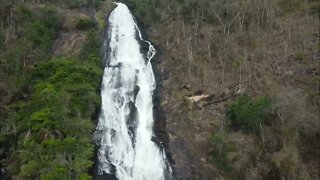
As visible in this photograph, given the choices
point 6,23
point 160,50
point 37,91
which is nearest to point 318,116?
point 160,50

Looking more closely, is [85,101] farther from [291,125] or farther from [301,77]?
[301,77]

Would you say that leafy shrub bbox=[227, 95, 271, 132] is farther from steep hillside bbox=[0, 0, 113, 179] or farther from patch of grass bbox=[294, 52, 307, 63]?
steep hillside bbox=[0, 0, 113, 179]

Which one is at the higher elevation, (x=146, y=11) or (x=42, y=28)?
(x=146, y=11)

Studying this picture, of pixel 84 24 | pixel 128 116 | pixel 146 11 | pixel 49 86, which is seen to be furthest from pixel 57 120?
pixel 146 11

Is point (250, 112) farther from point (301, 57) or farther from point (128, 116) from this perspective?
point (301, 57)

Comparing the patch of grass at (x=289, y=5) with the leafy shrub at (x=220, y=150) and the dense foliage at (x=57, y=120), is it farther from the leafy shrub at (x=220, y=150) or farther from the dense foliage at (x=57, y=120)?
the dense foliage at (x=57, y=120)
